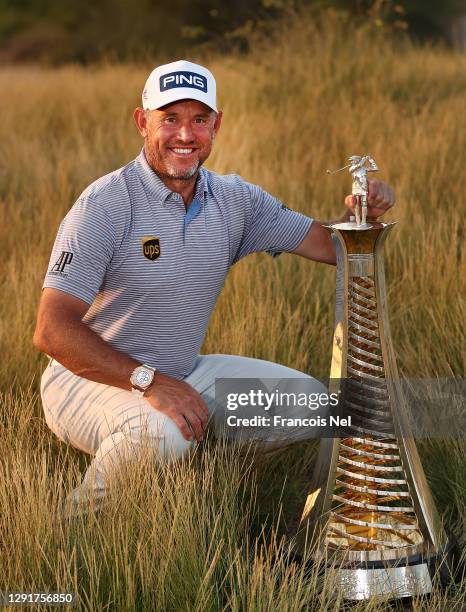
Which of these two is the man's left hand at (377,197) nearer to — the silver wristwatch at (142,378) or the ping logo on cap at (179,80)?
the ping logo on cap at (179,80)

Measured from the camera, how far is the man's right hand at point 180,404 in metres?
3.04

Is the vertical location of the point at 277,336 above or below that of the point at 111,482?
above

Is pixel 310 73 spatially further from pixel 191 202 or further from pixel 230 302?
pixel 191 202

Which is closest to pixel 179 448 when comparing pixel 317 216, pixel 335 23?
pixel 317 216

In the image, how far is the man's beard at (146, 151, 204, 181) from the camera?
10.9ft

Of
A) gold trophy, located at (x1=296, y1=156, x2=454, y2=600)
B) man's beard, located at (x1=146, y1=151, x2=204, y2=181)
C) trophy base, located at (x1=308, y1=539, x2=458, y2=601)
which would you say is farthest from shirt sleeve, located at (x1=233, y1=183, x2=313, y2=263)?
trophy base, located at (x1=308, y1=539, x2=458, y2=601)

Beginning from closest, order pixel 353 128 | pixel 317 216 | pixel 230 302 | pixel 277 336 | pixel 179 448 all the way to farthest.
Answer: pixel 179 448 → pixel 277 336 → pixel 230 302 → pixel 317 216 → pixel 353 128

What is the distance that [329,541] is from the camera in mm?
2775

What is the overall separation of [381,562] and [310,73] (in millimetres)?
6308

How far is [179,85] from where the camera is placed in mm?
3250

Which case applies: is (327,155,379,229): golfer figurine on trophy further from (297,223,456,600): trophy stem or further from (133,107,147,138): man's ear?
(133,107,147,138): man's ear

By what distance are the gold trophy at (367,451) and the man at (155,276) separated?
45 cm

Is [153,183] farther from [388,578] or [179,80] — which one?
[388,578]

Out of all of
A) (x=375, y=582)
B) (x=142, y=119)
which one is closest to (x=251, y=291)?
(x=142, y=119)
